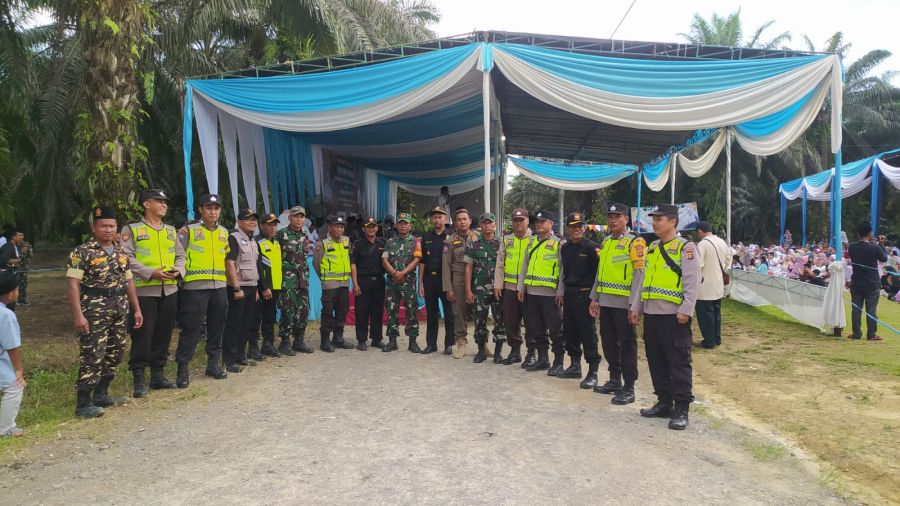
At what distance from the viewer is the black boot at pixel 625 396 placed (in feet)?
14.8

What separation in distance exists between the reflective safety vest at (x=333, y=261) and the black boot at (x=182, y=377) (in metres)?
1.86

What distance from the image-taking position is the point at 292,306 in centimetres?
621

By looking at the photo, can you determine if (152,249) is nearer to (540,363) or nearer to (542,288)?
(542,288)

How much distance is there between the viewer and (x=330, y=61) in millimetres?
7230

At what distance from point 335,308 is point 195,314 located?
1.93 m

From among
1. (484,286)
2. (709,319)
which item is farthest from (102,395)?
(709,319)

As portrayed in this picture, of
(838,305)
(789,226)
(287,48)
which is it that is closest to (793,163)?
(789,226)

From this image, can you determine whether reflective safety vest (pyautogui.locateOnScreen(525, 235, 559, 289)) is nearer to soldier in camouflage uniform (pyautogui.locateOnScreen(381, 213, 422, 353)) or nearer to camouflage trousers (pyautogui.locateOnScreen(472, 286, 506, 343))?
camouflage trousers (pyautogui.locateOnScreen(472, 286, 506, 343))

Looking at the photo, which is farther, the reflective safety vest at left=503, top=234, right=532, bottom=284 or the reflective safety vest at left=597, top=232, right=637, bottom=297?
the reflective safety vest at left=503, top=234, right=532, bottom=284

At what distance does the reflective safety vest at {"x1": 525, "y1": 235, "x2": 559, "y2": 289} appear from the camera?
17.2ft

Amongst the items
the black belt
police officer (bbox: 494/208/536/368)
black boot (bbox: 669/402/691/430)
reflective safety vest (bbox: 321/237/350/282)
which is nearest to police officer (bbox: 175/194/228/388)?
the black belt

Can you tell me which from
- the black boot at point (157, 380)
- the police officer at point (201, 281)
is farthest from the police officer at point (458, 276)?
the black boot at point (157, 380)

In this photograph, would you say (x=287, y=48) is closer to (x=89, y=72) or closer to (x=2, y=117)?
(x=89, y=72)

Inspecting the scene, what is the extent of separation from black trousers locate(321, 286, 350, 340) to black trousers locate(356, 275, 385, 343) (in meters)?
0.17
